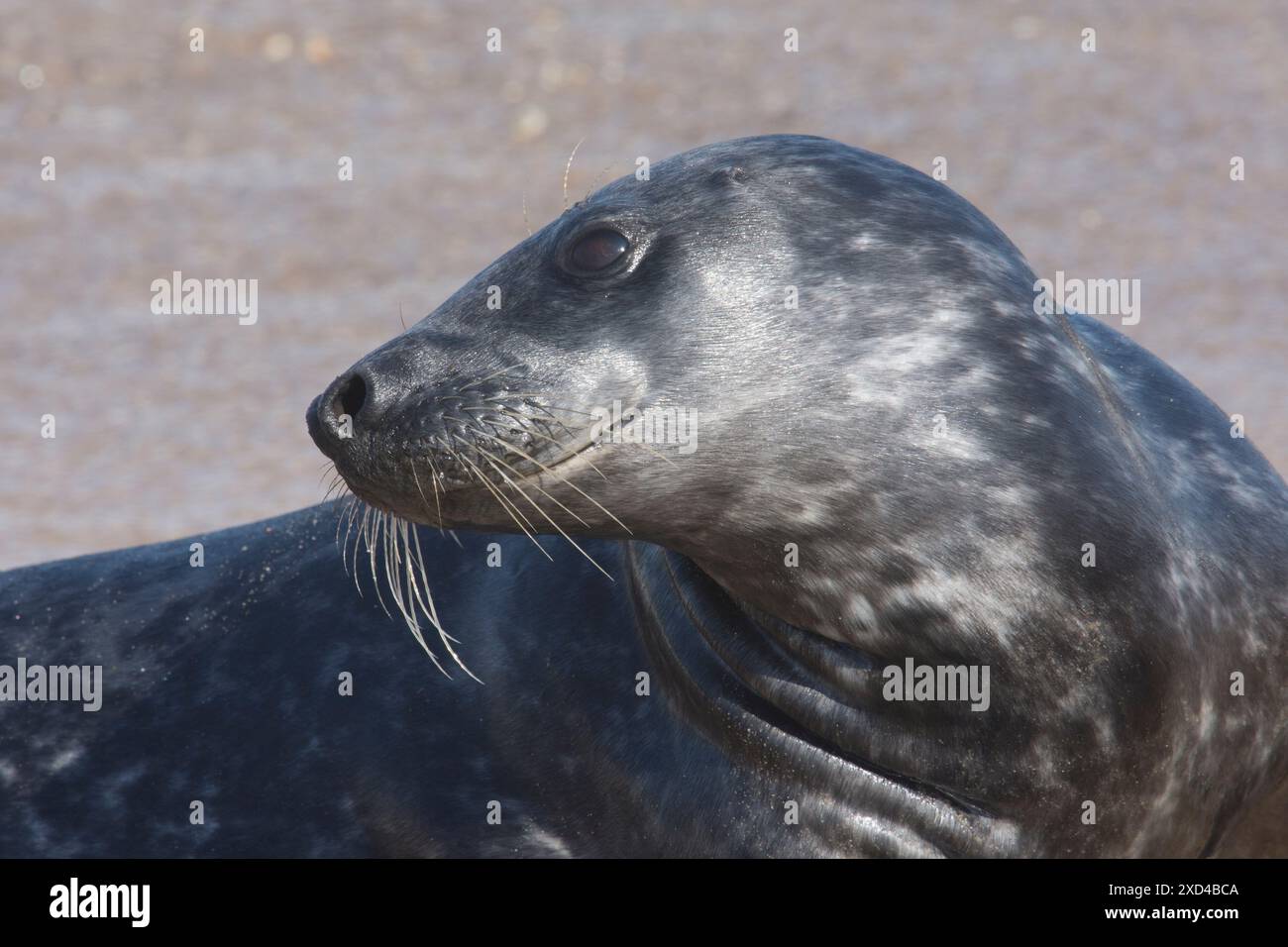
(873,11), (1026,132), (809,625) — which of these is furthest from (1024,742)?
(873,11)

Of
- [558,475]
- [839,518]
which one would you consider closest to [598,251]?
[558,475]

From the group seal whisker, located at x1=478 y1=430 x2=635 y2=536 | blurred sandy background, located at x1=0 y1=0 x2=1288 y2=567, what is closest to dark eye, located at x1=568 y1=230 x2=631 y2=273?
seal whisker, located at x1=478 y1=430 x2=635 y2=536

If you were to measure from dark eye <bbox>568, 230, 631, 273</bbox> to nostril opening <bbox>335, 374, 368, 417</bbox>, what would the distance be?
0.44 metres

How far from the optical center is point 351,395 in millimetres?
3514

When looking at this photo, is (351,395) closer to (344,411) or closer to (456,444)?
(344,411)

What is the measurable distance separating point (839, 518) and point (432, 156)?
7944 mm

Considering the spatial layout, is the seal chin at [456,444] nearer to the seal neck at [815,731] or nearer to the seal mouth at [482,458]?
the seal mouth at [482,458]

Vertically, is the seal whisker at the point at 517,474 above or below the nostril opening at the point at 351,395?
below

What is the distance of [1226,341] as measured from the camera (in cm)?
896

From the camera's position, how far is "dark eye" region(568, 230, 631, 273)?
11.6ft

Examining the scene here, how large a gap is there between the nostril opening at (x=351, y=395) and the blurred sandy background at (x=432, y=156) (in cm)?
453

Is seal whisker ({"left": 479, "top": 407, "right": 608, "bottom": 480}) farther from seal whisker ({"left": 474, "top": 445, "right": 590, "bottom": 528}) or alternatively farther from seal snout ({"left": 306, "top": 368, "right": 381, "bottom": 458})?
seal snout ({"left": 306, "top": 368, "right": 381, "bottom": 458})

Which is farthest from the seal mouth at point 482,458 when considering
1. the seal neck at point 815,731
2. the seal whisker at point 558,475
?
the seal neck at point 815,731

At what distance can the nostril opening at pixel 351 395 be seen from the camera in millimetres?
3500
